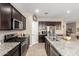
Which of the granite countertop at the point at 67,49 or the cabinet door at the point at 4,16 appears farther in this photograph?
the cabinet door at the point at 4,16

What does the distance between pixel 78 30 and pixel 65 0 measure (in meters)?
3.66

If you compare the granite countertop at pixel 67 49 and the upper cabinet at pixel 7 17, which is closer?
the granite countertop at pixel 67 49

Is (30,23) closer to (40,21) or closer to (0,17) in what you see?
(40,21)

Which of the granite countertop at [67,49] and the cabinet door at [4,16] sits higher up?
the cabinet door at [4,16]

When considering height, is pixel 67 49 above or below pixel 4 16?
below

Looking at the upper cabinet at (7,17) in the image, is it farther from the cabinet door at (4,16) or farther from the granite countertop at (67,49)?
the granite countertop at (67,49)

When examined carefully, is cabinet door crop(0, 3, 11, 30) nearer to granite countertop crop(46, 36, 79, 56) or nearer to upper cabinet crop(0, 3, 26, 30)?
upper cabinet crop(0, 3, 26, 30)

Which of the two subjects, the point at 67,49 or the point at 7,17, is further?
the point at 7,17

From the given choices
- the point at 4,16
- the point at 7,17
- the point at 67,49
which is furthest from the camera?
the point at 7,17

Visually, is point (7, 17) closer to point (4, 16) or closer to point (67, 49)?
point (4, 16)

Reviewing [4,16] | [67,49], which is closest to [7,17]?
[4,16]

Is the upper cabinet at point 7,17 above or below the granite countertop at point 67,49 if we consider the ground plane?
above

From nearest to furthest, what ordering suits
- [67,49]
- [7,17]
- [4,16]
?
[67,49] → [4,16] → [7,17]

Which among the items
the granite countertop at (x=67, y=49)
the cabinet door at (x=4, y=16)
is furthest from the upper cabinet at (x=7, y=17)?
the granite countertop at (x=67, y=49)
